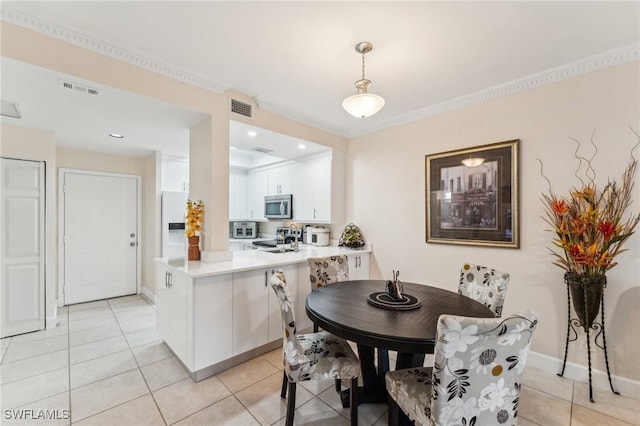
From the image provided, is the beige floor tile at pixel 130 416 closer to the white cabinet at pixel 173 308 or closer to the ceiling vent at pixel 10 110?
the white cabinet at pixel 173 308

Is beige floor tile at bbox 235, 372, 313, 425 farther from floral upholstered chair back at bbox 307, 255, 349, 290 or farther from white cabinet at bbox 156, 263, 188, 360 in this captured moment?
floral upholstered chair back at bbox 307, 255, 349, 290

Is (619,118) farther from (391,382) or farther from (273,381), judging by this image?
(273,381)

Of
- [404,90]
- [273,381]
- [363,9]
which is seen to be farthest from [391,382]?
[404,90]

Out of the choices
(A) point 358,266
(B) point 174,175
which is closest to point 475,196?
(A) point 358,266

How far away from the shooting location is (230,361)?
257 cm

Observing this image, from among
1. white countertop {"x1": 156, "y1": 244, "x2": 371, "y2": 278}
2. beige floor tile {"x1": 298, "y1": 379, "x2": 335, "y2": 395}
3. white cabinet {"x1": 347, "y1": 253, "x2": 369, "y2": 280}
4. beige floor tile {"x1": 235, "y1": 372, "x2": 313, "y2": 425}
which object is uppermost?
white countertop {"x1": 156, "y1": 244, "x2": 371, "y2": 278}

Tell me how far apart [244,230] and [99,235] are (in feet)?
7.90

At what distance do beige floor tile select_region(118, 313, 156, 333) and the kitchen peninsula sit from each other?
2.09ft

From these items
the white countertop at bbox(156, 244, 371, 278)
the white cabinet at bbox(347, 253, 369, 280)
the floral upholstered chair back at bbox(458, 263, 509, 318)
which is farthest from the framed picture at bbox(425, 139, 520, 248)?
the white countertop at bbox(156, 244, 371, 278)

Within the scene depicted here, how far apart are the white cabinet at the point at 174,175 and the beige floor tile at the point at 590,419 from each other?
17.7ft

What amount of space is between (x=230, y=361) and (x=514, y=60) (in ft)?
12.2

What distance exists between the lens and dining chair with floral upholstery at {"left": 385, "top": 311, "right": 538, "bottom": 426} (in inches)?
44.4

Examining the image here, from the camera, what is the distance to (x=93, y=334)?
325cm

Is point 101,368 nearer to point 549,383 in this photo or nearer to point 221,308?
point 221,308
